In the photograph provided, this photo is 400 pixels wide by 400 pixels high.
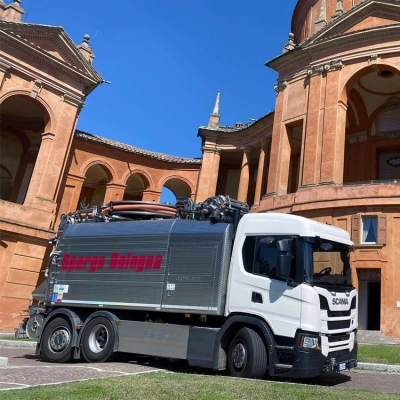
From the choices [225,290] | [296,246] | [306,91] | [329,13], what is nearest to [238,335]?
[225,290]

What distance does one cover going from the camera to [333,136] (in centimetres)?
2059

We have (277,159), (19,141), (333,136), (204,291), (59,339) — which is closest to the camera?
(204,291)

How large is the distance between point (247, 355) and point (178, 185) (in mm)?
29051

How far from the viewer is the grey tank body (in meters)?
9.46

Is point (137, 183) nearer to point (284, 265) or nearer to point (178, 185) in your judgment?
point (178, 185)

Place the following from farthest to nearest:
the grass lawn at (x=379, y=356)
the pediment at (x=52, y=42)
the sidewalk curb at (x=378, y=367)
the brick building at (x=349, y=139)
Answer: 1. the pediment at (x=52, y=42)
2. the brick building at (x=349, y=139)
3. the grass lawn at (x=379, y=356)
4. the sidewalk curb at (x=378, y=367)

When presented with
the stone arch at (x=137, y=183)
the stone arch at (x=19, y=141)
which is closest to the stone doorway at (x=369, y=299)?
the stone arch at (x=137, y=183)

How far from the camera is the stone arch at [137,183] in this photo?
109 feet

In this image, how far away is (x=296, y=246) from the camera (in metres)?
8.47

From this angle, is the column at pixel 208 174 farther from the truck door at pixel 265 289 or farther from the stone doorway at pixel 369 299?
the truck door at pixel 265 289

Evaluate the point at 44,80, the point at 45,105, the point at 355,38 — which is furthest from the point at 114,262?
the point at 355,38

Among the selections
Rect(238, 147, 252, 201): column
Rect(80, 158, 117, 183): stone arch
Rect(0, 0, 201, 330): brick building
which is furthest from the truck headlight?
Rect(80, 158, 117, 183): stone arch

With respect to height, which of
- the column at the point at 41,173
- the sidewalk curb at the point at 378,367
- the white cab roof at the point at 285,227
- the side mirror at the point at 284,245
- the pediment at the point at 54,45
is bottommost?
the sidewalk curb at the point at 378,367

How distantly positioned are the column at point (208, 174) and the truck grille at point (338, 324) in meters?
22.1
